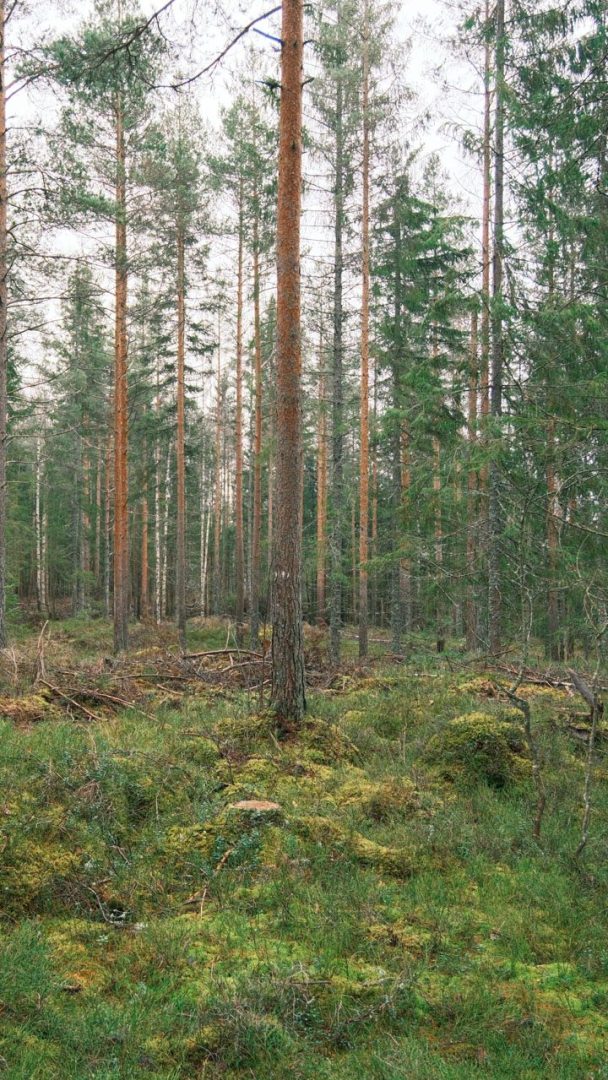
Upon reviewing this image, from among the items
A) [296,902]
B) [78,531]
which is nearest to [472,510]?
[296,902]

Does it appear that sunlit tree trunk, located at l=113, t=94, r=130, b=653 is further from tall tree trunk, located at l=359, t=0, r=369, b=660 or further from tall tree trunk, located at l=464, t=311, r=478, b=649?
tall tree trunk, located at l=464, t=311, r=478, b=649

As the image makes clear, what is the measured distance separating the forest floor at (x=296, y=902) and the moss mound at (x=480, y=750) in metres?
0.02

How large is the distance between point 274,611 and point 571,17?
9080 mm

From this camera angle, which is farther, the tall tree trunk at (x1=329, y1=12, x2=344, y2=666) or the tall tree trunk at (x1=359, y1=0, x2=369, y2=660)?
the tall tree trunk at (x1=329, y1=12, x2=344, y2=666)

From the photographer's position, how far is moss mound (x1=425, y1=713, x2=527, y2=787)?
6676 mm

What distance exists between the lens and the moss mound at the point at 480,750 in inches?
263

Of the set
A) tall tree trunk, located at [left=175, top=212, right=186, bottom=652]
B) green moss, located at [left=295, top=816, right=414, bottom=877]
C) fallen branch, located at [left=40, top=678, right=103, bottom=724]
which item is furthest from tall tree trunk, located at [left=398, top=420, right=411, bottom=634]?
green moss, located at [left=295, top=816, right=414, bottom=877]

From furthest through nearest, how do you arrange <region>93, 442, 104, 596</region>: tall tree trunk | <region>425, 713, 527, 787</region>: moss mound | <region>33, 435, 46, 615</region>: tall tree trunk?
<region>93, 442, 104, 596</region>: tall tree trunk
<region>33, 435, 46, 615</region>: tall tree trunk
<region>425, 713, 527, 787</region>: moss mound

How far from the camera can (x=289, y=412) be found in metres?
7.34

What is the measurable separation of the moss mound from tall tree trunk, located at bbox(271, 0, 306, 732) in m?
1.60

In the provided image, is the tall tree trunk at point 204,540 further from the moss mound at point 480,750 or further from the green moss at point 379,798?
the green moss at point 379,798

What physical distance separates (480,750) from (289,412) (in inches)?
164

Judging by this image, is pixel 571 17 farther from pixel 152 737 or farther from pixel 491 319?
pixel 152 737

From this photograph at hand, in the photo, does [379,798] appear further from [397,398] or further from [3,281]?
[397,398]
